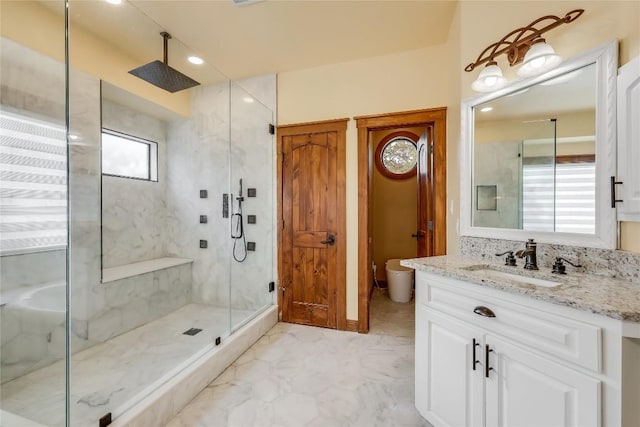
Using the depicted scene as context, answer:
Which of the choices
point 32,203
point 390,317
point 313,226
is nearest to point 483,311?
point 313,226

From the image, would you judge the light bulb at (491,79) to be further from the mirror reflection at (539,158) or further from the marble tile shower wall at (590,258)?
the marble tile shower wall at (590,258)

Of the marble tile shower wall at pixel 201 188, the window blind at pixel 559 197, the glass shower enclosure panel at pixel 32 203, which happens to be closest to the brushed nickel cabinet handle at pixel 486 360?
the window blind at pixel 559 197

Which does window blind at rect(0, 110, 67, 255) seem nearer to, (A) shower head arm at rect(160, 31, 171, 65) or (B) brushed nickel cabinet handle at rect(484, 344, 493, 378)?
(A) shower head arm at rect(160, 31, 171, 65)

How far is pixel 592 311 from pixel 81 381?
274 cm

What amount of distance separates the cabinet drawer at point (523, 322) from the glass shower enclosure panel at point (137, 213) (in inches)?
68.6

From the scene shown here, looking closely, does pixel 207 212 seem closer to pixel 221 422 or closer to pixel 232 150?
pixel 232 150

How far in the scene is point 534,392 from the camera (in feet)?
3.17

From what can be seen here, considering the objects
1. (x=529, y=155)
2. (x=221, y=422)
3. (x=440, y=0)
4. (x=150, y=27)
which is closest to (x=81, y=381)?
(x=221, y=422)

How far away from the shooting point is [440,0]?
6.07 feet

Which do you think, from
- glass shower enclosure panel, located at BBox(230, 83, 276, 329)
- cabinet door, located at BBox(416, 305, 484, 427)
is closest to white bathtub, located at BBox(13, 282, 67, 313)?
glass shower enclosure panel, located at BBox(230, 83, 276, 329)

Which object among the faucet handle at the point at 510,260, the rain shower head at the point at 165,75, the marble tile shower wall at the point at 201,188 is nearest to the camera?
the faucet handle at the point at 510,260

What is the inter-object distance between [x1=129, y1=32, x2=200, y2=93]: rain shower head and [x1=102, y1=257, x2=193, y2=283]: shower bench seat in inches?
75.1

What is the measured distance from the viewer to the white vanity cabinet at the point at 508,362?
816mm

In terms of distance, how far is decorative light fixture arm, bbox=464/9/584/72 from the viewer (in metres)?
1.24
